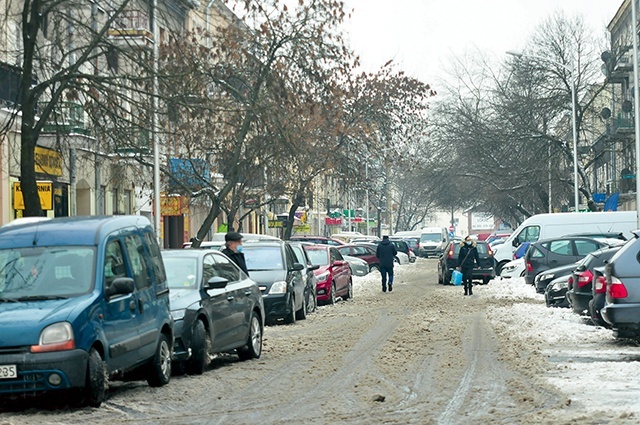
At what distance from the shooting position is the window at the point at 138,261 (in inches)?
480

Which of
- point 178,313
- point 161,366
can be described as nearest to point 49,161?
point 178,313

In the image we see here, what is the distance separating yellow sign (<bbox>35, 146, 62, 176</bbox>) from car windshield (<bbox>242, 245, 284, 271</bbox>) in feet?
36.0

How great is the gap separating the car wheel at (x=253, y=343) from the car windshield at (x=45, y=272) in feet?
14.2

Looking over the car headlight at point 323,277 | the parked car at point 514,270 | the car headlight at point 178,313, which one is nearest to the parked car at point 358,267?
the parked car at point 514,270

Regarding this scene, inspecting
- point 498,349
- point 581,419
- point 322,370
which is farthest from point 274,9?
point 581,419

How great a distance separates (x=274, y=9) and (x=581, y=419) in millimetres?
23124

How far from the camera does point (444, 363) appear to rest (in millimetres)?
14367

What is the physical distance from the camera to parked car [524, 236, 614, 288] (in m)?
33.0

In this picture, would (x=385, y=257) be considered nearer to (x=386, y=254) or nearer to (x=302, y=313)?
(x=386, y=254)

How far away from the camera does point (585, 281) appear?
19297 millimetres

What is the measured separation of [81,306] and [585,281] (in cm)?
1057

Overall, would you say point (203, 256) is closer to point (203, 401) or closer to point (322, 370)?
point (322, 370)

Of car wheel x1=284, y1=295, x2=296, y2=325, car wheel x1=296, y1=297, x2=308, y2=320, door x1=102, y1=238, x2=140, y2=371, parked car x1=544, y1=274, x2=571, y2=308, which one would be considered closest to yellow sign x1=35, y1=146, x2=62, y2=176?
car wheel x1=296, y1=297, x2=308, y2=320

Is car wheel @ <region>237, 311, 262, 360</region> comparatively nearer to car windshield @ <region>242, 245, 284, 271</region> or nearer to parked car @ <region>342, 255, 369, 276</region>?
car windshield @ <region>242, 245, 284, 271</region>
